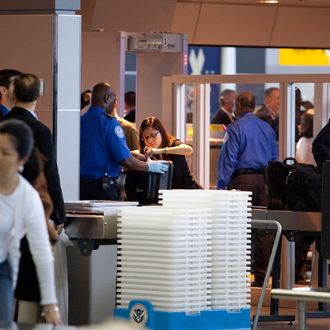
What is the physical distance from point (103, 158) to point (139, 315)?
240cm

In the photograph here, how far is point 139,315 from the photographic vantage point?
25.2ft

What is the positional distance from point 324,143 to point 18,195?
459 cm

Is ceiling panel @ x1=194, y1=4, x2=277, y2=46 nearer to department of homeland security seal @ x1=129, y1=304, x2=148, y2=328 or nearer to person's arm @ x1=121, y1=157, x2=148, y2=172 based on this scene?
person's arm @ x1=121, y1=157, x2=148, y2=172

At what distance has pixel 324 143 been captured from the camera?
9992 millimetres

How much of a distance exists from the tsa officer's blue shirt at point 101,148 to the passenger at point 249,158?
1.93 meters

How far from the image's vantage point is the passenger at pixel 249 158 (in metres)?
11.6

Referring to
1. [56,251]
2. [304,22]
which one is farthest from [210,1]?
[56,251]

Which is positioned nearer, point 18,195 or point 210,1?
point 18,195

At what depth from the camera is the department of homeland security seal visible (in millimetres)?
7664

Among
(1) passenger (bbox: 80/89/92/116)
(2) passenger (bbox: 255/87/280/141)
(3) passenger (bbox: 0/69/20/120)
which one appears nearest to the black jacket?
(3) passenger (bbox: 0/69/20/120)

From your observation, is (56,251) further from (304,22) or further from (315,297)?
(304,22)

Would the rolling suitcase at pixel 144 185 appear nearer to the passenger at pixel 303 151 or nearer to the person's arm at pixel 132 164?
the person's arm at pixel 132 164

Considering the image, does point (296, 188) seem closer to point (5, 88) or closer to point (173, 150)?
point (173, 150)

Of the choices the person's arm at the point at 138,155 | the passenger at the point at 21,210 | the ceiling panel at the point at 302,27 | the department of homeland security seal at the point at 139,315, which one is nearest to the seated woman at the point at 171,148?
the person's arm at the point at 138,155
